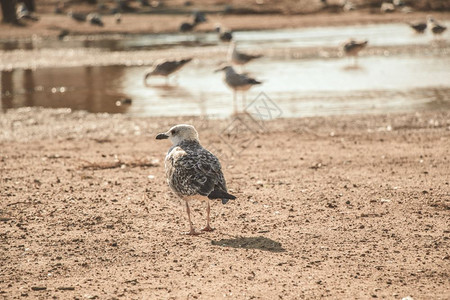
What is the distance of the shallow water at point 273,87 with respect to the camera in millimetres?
16031

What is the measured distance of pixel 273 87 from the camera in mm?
18609

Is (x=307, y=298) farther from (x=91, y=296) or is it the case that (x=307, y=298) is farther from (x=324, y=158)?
(x=324, y=158)

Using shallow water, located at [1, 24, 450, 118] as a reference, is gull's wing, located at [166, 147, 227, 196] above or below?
above

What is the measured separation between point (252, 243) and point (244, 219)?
2.88 ft

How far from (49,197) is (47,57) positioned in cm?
2030

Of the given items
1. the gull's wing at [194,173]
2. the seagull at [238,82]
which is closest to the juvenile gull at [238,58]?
the seagull at [238,82]

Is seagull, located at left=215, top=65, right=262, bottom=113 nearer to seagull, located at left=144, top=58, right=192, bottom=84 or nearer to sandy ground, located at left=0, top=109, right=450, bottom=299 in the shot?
sandy ground, located at left=0, top=109, right=450, bottom=299

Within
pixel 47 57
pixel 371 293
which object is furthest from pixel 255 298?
pixel 47 57

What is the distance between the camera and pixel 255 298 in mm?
5848

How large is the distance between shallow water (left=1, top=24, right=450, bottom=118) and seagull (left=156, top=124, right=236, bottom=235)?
743cm

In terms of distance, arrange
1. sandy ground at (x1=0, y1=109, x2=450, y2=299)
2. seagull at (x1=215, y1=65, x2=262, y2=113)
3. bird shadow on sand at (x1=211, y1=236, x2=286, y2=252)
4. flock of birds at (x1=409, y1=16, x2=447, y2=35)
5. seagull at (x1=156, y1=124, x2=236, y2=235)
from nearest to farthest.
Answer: sandy ground at (x1=0, y1=109, x2=450, y2=299) < bird shadow on sand at (x1=211, y1=236, x2=286, y2=252) < seagull at (x1=156, y1=124, x2=236, y2=235) < seagull at (x1=215, y1=65, x2=262, y2=113) < flock of birds at (x1=409, y1=16, x2=447, y2=35)

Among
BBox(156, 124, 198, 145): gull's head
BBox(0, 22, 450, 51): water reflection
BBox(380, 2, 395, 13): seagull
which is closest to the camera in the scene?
BBox(156, 124, 198, 145): gull's head

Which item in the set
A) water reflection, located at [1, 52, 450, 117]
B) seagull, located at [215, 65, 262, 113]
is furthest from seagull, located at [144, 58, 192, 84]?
seagull, located at [215, 65, 262, 113]

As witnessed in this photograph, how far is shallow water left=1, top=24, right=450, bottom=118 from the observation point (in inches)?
631
